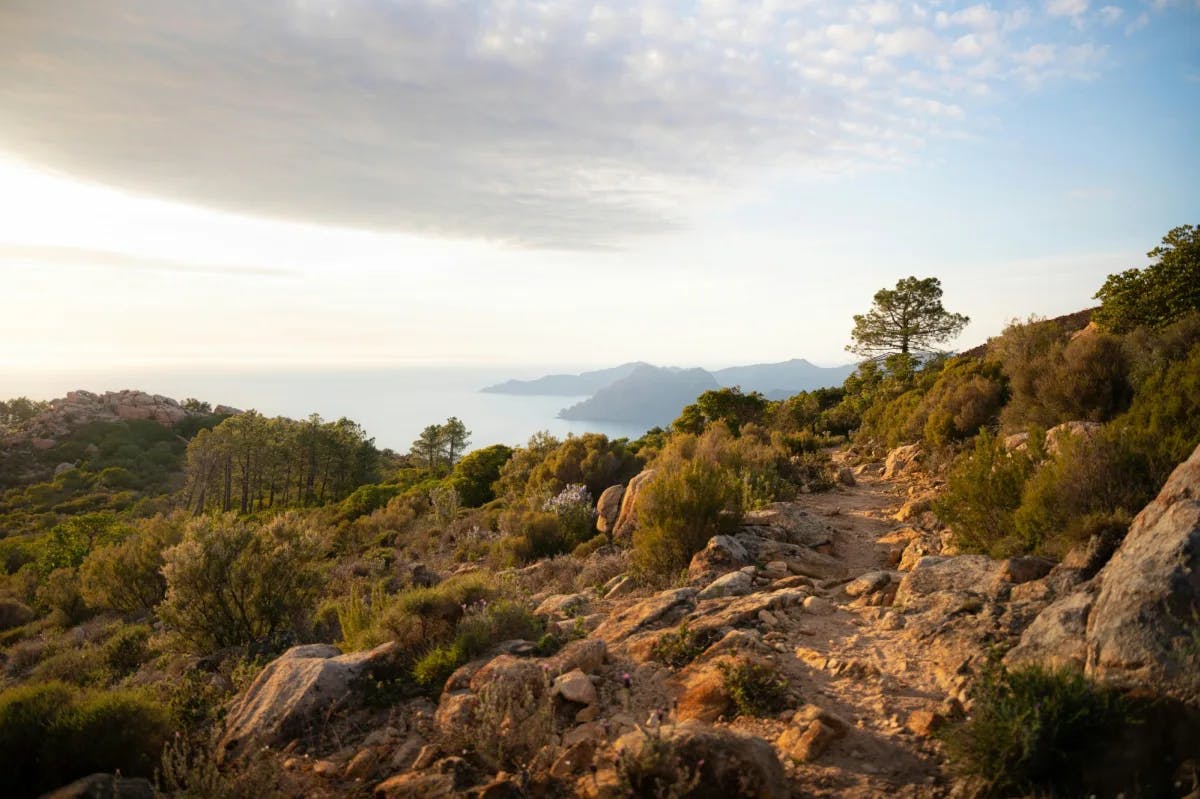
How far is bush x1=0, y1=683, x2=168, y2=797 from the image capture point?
15.0ft

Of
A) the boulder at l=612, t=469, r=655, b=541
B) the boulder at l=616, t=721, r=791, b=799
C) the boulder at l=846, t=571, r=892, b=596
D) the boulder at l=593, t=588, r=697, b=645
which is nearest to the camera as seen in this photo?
the boulder at l=616, t=721, r=791, b=799

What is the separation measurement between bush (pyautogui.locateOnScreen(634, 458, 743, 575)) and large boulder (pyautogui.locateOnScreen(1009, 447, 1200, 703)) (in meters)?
5.02

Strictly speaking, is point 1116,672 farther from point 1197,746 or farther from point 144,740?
point 144,740

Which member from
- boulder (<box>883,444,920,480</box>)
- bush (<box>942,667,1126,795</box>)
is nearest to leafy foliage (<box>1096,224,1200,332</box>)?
boulder (<box>883,444,920,480</box>)

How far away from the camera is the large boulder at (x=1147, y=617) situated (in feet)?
11.7

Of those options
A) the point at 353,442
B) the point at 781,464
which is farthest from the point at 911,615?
the point at 353,442

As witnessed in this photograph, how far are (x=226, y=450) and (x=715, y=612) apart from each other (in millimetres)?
55232

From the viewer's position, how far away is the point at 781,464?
1616 centimetres

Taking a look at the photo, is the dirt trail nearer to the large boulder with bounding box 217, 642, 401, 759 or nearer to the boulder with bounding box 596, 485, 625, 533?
the large boulder with bounding box 217, 642, 401, 759

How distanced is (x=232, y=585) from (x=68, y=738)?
14.2ft

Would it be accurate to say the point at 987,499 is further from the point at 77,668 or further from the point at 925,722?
the point at 77,668

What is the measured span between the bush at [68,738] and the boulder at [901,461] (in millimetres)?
15635

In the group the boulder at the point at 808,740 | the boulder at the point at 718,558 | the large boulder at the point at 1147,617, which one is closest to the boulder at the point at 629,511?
the boulder at the point at 718,558

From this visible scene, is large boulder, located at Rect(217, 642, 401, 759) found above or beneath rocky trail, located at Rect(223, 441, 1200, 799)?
beneath
